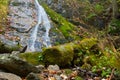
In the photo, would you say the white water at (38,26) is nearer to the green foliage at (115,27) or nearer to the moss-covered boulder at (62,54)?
the green foliage at (115,27)

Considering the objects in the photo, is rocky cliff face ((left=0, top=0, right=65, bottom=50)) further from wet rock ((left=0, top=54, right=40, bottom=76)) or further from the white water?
wet rock ((left=0, top=54, right=40, bottom=76))

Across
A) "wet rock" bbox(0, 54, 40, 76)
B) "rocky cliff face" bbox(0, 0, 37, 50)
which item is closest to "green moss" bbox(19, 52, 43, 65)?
"wet rock" bbox(0, 54, 40, 76)

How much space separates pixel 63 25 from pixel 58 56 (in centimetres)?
928

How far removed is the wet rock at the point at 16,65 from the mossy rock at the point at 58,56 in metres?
1.09

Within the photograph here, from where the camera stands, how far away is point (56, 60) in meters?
7.18

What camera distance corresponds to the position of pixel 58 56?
23.4 ft

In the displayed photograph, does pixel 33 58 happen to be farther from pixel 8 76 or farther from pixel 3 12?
pixel 3 12

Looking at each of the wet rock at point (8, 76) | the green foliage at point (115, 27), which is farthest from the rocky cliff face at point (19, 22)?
the wet rock at point (8, 76)

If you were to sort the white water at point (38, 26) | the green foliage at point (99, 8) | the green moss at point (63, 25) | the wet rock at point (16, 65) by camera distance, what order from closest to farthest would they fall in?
the wet rock at point (16, 65)
the white water at point (38, 26)
the green moss at point (63, 25)
the green foliage at point (99, 8)

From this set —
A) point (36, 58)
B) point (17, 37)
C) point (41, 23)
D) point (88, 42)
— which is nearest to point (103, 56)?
point (88, 42)

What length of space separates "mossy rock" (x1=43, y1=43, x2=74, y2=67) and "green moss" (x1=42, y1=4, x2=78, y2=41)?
7.94 metres

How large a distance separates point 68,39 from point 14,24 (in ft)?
9.77

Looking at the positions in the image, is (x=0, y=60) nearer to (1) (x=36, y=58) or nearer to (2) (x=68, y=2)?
(1) (x=36, y=58)

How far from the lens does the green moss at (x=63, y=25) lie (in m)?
15.5
